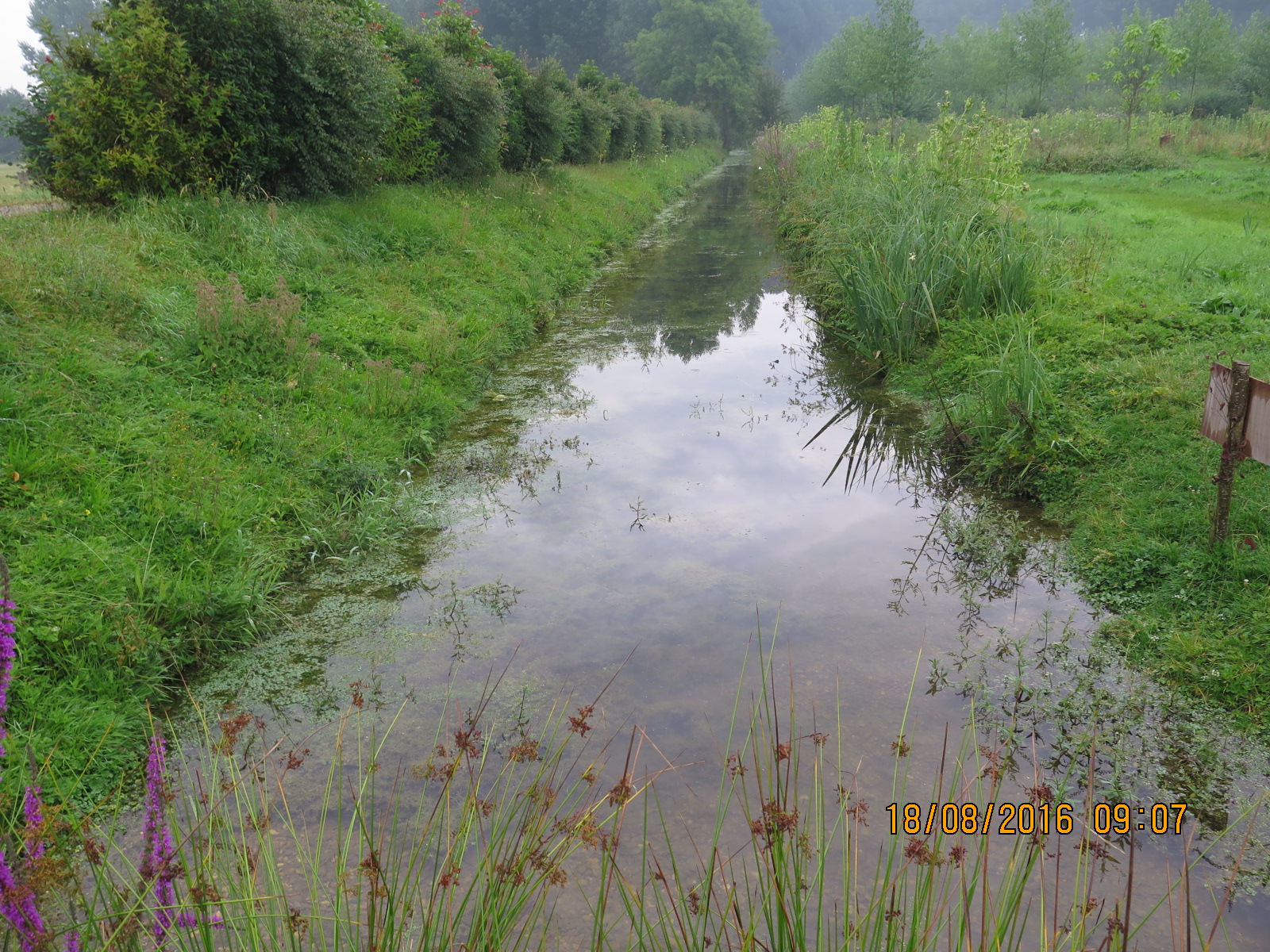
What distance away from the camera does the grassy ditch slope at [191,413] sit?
330 cm

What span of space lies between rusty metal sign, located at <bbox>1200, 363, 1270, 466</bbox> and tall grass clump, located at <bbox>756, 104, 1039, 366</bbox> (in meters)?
3.51

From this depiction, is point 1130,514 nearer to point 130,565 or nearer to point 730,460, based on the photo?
point 730,460

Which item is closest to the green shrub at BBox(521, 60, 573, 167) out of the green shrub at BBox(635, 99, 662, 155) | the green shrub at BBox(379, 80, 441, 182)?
the green shrub at BBox(379, 80, 441, 182)

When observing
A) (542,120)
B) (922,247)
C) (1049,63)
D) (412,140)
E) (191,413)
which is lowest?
(191,413)

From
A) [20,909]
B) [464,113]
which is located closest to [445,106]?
[464,113]

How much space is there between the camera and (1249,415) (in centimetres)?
321

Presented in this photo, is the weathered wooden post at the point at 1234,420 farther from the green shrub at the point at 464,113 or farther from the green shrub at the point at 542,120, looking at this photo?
the green shrub at the point at 542,120

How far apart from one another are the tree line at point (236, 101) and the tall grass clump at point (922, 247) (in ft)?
19.2

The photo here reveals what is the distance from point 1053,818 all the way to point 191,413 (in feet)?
16.3

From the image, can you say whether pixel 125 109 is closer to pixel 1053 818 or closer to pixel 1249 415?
pixel 1249 415

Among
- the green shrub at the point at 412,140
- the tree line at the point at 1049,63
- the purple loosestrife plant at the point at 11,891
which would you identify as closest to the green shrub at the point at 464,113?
the green shrub at the point at 412,140

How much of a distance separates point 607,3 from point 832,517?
250 feet

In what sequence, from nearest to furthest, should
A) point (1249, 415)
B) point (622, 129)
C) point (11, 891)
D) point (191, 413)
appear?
point (11, 891) < point (1249, 415) < point (191, 413) < point (622, 129)

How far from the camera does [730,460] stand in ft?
18.8
